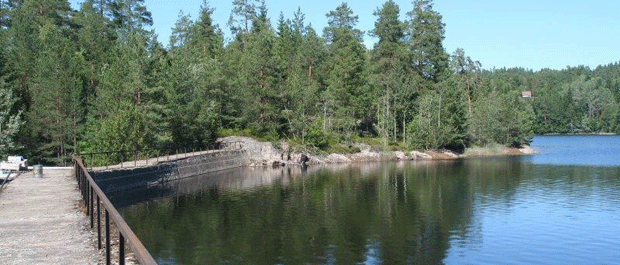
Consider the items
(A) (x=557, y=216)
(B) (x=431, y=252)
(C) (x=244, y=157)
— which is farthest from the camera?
(C) (x=244, y=157)

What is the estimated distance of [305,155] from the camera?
3029 inches

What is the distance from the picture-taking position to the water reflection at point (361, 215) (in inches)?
997

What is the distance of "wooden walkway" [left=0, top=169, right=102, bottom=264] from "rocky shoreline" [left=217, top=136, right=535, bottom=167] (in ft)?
152

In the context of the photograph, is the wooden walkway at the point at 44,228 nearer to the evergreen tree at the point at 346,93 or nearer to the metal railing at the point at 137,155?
the metal railing at the point at 137,155

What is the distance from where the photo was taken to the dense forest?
5434cm

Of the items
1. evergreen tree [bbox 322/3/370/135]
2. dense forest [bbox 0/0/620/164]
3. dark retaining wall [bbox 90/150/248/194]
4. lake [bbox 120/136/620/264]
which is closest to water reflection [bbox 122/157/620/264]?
lake [bbox 120/136/620/264]

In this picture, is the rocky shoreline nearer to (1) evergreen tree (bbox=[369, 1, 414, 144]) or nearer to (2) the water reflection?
(1) evergreen tree (bbox=[369, 1, 414, 144])

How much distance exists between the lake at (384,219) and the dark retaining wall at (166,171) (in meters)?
1.60

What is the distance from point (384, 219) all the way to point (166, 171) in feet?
87.6

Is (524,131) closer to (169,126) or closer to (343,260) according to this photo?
(169,126)

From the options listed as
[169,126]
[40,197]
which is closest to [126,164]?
[169,126]

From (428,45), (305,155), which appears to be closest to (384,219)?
(305,155)

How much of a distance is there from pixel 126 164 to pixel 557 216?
3424 centimetres

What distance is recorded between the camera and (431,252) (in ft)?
82.7
